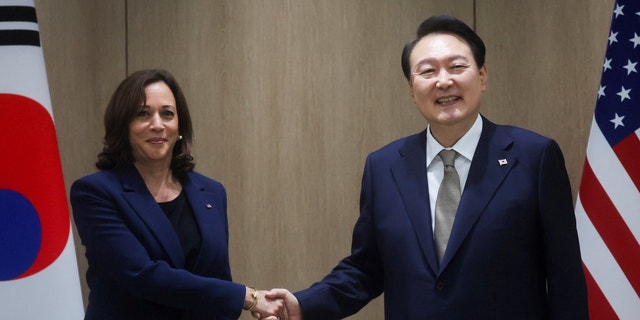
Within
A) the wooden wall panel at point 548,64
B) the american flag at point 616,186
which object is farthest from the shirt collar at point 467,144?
the wooden wall panel at point 548,64

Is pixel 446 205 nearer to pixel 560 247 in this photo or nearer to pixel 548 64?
pixel 560 247

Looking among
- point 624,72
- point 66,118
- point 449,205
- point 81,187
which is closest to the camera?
point 449,205

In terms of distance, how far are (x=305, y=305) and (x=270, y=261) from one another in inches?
66.0

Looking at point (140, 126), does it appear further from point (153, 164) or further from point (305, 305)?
point (305, 305)

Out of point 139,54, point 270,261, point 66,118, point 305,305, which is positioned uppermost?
point 139,54

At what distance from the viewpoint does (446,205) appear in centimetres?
220

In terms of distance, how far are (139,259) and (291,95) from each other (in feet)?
6.34

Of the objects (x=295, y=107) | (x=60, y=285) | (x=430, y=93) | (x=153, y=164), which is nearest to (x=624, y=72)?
(x=430, y=93)

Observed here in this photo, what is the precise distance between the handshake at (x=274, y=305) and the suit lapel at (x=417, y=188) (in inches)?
23.6

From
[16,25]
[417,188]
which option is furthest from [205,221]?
[16,25]

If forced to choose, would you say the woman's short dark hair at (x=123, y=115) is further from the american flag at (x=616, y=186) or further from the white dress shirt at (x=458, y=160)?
the american flag at (x=616, y=186)

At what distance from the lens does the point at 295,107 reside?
4.22 m

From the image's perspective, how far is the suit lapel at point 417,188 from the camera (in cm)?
216

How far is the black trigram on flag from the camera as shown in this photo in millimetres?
3275
